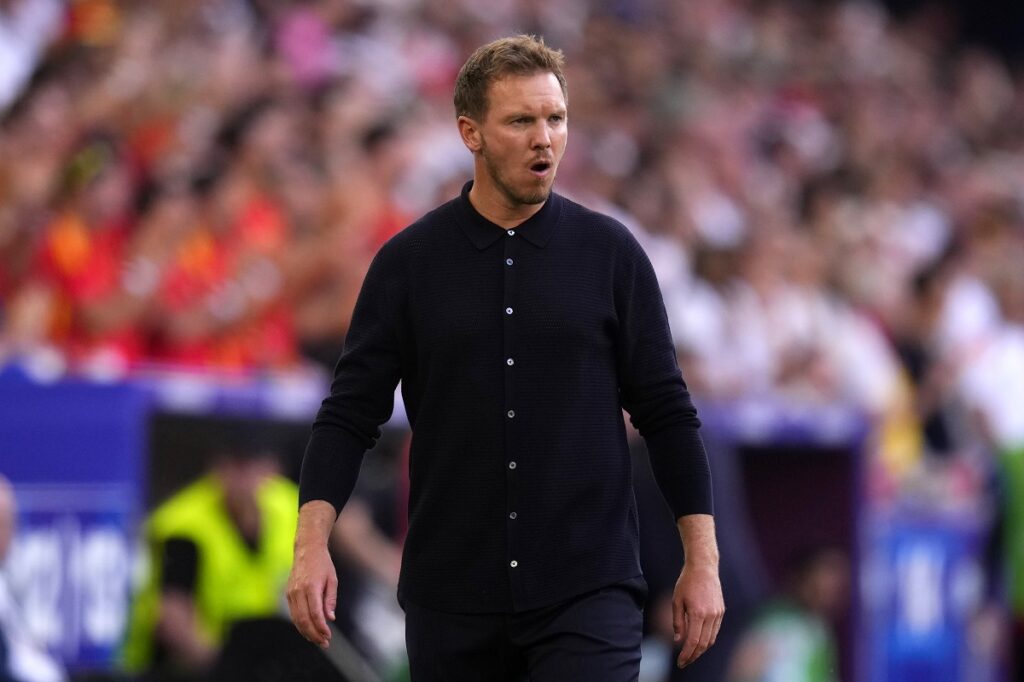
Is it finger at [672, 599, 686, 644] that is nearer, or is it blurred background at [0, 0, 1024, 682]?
finger at [672, 599, 686, 644]

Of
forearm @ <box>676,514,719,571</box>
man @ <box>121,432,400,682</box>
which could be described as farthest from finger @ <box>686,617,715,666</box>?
man @ <box>121,432,400,682</box>

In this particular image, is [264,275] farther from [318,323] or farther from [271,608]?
[271,608]

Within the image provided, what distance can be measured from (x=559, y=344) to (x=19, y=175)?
14.2 feet

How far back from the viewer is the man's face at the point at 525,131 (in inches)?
168

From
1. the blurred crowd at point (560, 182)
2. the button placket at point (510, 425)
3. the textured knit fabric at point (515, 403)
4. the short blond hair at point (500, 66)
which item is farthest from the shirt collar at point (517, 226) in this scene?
the blurred crowd at point (560, 182)

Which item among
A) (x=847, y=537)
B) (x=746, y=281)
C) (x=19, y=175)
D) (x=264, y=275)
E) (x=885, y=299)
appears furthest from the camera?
(x=885, y=299)

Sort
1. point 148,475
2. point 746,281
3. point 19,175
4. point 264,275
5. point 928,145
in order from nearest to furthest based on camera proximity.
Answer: point 148,475
point 19,175
point 264,275
point 746,281
point 928,145

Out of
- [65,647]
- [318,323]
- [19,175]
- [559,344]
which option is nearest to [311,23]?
[318,323]

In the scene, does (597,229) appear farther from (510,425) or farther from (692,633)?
(692,633)

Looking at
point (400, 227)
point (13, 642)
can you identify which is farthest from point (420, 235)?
point (400, 227)

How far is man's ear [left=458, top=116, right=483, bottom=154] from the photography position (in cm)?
437

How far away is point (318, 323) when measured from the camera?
29.7 feet

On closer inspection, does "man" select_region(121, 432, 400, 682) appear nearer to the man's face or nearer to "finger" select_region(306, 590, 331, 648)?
"finger" select_region(306, 590, 331, 648)

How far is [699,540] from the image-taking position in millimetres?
4273
